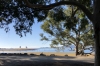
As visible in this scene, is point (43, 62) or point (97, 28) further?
point (43, 62)

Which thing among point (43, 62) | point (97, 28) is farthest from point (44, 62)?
point (97, 28)

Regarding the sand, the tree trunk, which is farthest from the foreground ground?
the tree trunk

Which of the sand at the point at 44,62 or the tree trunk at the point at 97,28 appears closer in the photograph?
the tree trunk at the point at 97,28

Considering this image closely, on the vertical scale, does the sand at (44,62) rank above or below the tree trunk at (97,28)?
below

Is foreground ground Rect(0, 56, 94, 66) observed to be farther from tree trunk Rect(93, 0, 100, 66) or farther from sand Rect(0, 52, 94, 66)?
tree trunk Rect(93, 0, 100, 66)

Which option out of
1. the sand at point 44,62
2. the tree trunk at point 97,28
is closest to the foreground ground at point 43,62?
the sand at point 44,62

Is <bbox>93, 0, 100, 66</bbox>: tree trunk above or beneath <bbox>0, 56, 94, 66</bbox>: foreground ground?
above

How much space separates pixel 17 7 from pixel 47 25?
14317mm

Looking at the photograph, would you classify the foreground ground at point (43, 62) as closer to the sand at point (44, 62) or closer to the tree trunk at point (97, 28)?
the sand at point (44, 62)

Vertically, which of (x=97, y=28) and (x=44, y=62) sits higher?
(x=97, y=28)

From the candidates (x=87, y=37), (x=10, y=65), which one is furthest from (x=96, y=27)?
(x=87, y=37)

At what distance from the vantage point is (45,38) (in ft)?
92.6

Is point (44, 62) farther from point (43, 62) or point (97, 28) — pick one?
point (97, 28)

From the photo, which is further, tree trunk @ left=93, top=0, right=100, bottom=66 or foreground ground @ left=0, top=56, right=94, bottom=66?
foreground ground @ left=0, top=56, right=94, bottom=66
